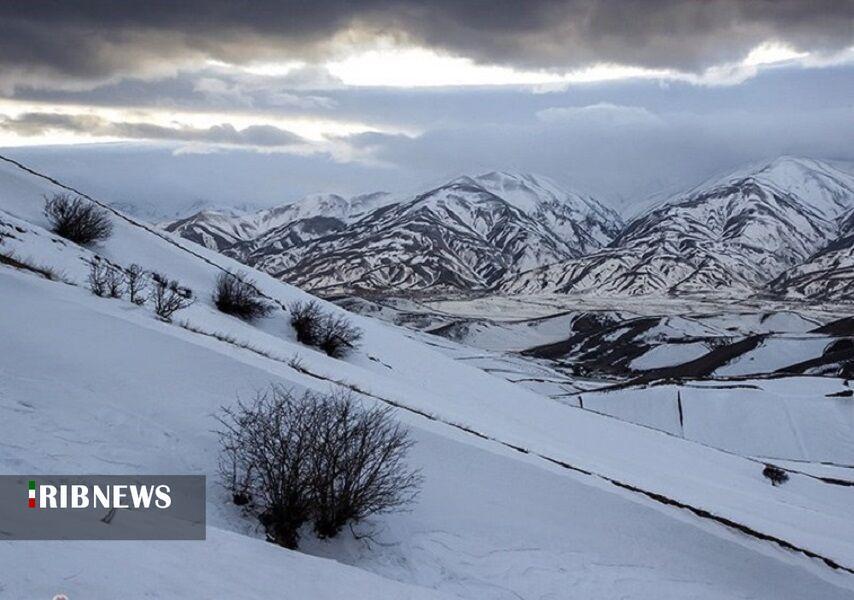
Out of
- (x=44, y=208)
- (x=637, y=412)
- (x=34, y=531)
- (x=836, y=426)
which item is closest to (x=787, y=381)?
(x=836, y=426)

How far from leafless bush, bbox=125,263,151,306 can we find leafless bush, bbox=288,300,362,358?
5137 mm

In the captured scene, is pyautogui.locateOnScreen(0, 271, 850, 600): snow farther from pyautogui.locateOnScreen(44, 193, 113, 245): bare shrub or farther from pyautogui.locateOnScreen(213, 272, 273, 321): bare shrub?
pyautogui.locateOnScreen(44, 193, 113, 245): bare shrub

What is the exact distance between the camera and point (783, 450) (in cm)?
3628

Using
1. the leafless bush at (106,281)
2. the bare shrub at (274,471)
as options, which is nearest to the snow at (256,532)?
the bare shrub at (274,471)

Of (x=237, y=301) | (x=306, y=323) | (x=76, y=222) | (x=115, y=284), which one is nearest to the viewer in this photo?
(x=115, y=284)

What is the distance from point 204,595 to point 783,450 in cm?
3825

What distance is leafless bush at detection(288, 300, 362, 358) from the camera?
2180 centimetres

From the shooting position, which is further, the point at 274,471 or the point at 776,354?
the point at 776,354

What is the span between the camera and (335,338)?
72.2 ft

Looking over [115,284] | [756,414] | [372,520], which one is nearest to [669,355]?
[756,414]

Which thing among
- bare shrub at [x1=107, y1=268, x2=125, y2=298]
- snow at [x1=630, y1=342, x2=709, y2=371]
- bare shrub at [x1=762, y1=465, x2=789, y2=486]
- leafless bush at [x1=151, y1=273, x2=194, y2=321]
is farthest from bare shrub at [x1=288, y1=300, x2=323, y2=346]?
snow at [x1=630, y1=342, x2=709, y2=371]

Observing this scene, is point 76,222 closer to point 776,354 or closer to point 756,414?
point 756,414

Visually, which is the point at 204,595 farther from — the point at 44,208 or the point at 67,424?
the point at 44,208

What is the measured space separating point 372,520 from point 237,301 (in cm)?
1405
